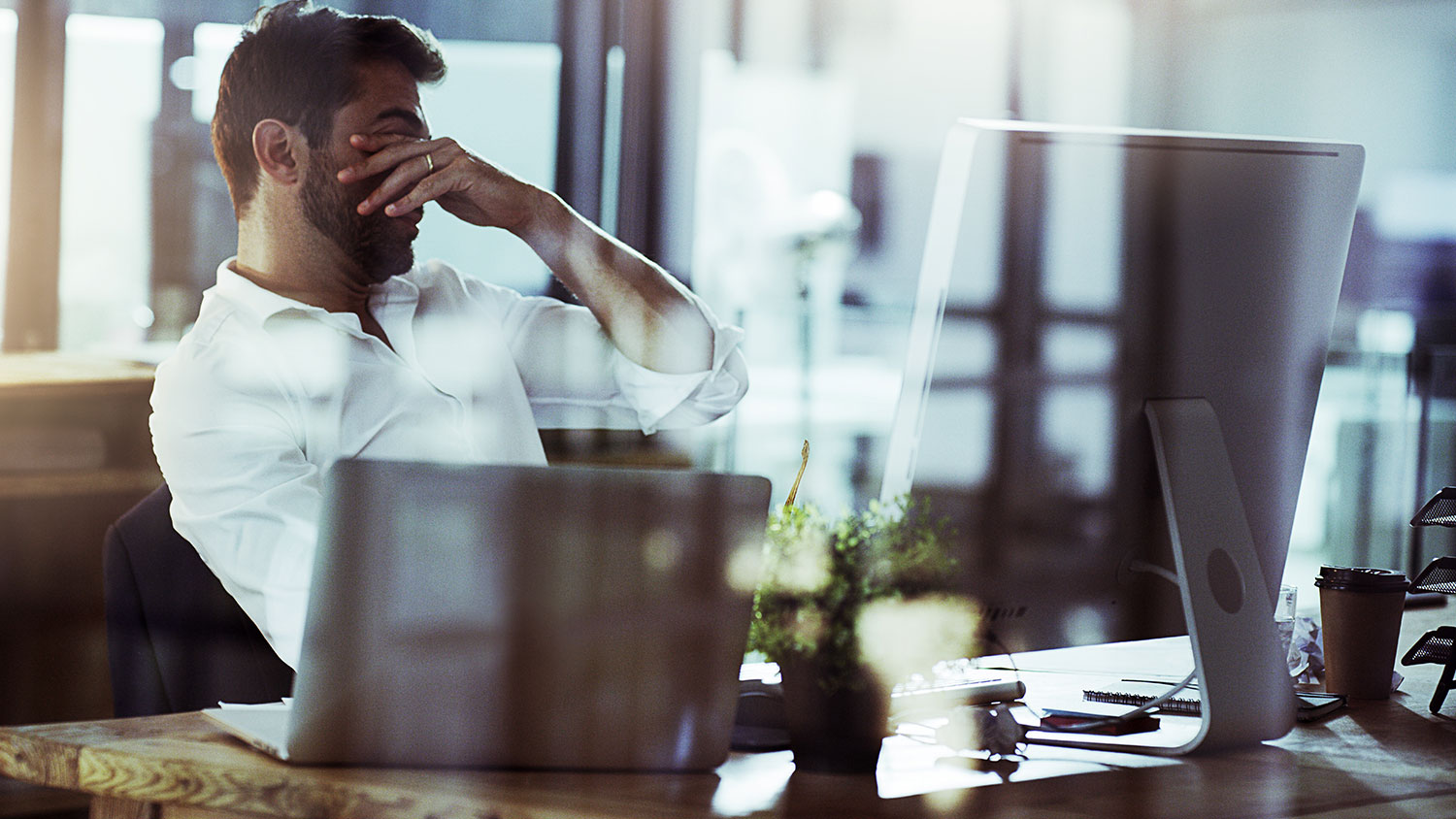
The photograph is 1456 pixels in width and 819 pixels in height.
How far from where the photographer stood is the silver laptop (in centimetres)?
81

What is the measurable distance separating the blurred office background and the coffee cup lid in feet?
7.10

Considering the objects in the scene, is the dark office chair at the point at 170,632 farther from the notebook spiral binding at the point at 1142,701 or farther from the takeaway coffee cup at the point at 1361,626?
the takeaway coffee cup at the point at 1361,626

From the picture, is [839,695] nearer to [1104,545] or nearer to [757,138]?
[1104,545]

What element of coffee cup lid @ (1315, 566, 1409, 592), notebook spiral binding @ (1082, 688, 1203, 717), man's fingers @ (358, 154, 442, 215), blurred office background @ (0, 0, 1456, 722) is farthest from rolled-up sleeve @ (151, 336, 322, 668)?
blurred office background @ (0, 0, 1456, 722)

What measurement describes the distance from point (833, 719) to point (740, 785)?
0.28ft

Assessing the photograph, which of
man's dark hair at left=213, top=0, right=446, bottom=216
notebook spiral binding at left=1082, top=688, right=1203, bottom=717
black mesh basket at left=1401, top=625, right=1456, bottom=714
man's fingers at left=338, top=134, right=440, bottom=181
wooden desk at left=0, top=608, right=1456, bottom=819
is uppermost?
man's dark hair at left=213, top=0, right=446, bottom=216

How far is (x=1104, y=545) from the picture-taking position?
1085 mm

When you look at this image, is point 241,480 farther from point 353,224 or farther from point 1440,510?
point 1440,510

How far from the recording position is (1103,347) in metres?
1.05

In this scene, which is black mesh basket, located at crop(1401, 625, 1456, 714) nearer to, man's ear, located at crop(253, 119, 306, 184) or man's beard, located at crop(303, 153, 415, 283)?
man's beard, located at crop(303, 153, 415, 283)

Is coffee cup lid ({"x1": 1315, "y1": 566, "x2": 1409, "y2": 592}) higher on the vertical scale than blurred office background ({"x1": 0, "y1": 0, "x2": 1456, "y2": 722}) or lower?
lower

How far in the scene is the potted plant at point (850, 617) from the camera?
900 mm

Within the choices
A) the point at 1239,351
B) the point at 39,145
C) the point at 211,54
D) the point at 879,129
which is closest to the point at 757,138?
the point at 879,129

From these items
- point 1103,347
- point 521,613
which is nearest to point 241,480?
point 521,613
